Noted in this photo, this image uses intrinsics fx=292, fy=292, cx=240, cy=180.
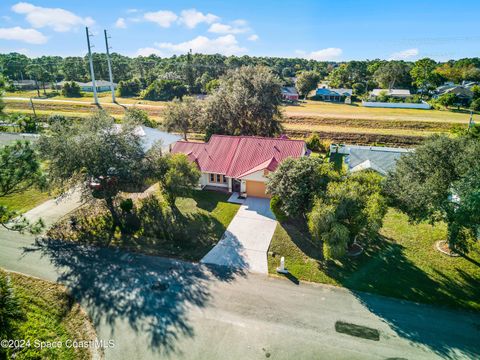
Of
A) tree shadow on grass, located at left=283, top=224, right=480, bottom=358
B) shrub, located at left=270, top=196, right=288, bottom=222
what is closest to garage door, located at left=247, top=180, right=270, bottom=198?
shrub, located at left=270, top=196, right=288, bottom=222

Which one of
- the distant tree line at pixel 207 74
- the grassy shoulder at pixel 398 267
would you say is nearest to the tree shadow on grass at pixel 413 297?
the grassy shoulder at pixel 398 267

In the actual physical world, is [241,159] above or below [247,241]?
above

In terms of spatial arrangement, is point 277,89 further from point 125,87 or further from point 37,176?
point 125,87

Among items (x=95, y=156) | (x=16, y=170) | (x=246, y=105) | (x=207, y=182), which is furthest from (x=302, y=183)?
(x=246, y=105)

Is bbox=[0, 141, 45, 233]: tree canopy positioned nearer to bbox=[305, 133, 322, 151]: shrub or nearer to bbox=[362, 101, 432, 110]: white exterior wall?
bbox=[305, 133, 322, 151]: shrub

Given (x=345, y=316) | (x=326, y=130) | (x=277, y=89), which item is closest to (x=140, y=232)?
(x=345, y=316)

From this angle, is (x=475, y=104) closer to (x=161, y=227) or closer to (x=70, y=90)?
(x=161, y=227)

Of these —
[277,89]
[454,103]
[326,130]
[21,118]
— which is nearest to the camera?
[21,118]

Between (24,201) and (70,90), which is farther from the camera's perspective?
(70,90)
